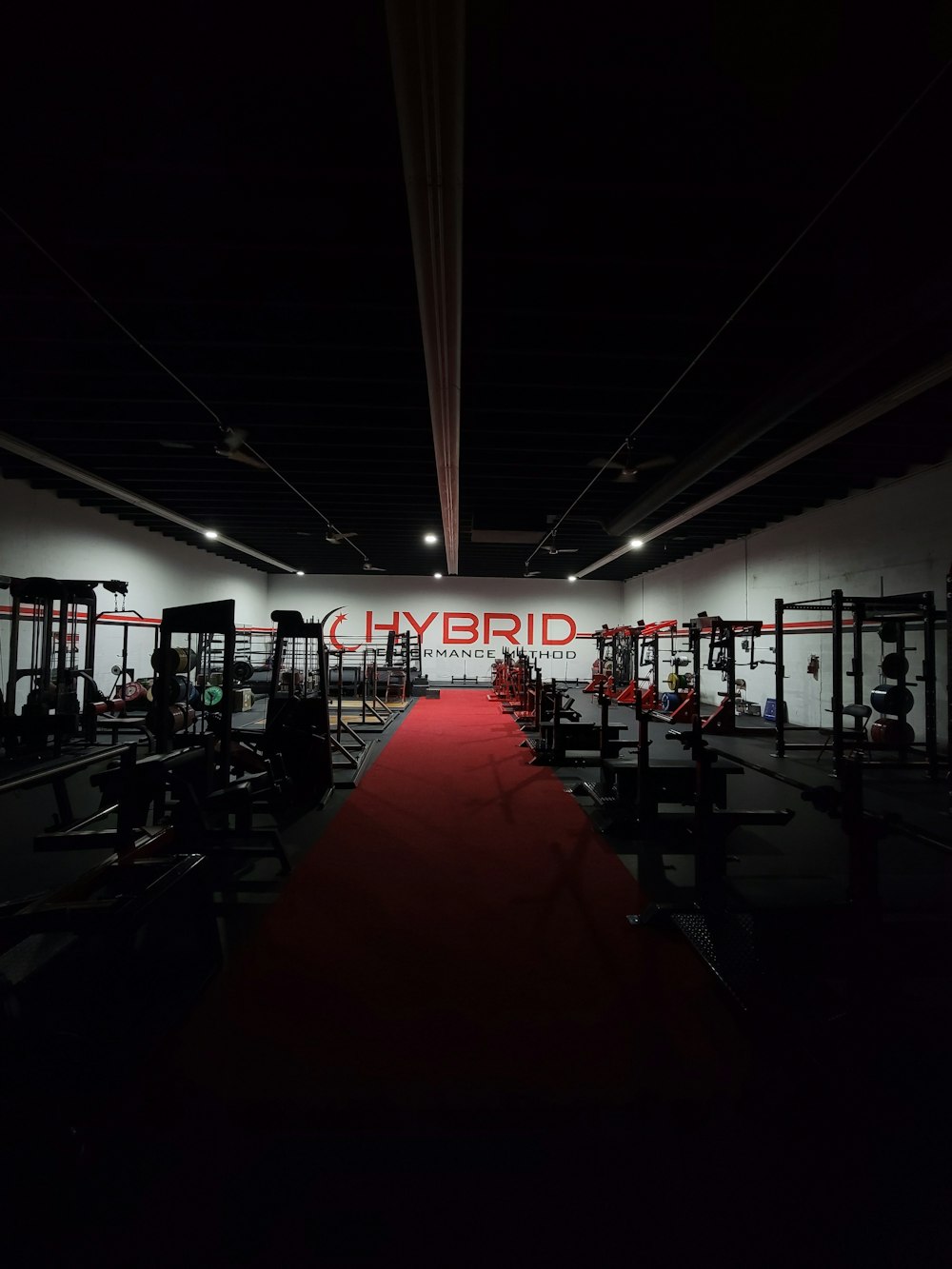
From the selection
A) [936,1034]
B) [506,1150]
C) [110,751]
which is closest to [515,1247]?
[506,1150]

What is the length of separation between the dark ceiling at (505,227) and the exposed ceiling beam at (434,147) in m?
0.25

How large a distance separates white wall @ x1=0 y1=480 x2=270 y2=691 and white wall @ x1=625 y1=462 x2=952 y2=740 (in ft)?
34.0

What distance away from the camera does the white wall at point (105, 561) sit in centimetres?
637

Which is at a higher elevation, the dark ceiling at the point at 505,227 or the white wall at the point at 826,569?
the dark ceiling at the point at 505,227

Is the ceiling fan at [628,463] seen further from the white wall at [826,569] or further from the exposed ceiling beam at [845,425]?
the white wall at [826,569]

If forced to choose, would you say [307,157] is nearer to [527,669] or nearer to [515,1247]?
[515,1247]

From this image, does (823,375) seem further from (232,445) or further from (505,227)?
(232,445)

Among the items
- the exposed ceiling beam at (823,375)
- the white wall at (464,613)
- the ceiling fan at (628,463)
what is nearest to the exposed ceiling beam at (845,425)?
the exposed ceiling beam at (823,375)

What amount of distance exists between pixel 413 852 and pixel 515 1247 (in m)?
A: 2.16

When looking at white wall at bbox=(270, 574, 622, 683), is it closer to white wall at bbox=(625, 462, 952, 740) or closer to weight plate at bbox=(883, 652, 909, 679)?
white wall at bbox=(625, 462, 952, 740)

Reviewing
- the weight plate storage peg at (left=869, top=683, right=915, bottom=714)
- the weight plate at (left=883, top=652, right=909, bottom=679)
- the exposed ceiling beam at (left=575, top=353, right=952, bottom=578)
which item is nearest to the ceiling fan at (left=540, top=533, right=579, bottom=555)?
the exposed ceiling beam at (left=575, top=353, right=952, bottom=578)

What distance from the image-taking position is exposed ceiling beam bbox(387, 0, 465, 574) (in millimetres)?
1560

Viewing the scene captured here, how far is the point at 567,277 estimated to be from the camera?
9.64 ft

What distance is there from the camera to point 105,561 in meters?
8.00
